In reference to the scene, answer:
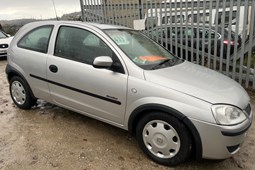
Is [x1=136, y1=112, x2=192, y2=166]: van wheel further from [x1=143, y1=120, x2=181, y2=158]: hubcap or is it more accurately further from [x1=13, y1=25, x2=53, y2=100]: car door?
[x1=13, y1=25, x2=53, y2=100]: car door

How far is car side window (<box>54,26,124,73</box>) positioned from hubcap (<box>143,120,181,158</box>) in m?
0.84

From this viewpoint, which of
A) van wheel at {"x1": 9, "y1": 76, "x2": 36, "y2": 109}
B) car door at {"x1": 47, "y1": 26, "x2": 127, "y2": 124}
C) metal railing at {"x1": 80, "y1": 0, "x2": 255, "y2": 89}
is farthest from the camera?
metal railing at {"x1": 80, "y1": 0, "x2": 255, "y2": 89}

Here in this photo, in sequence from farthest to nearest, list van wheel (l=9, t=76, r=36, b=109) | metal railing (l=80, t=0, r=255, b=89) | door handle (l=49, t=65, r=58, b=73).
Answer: metal railing (l=80, t=0, r=255, b=89), van wheel (l=9, t=76, r=36, b=109), door handle (l=49, t=65, r=58, b=73)

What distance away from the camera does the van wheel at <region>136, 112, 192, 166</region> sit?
9.39 ft

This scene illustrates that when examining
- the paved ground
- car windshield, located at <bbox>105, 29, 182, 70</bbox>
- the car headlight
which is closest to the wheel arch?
the car headlight

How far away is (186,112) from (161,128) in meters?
0.38

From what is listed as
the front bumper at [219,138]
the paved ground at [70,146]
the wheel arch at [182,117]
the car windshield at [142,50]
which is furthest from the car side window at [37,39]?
the front bumper at [219,138]

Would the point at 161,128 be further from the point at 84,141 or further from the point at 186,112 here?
the point at 84,141

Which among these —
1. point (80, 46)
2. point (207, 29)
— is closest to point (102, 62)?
point (80, 46)

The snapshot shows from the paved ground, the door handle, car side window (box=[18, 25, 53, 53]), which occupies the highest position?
car side window (box=[18, 25, 53, 53])

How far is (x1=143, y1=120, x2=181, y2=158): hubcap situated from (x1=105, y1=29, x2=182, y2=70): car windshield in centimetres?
74

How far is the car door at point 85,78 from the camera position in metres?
3.30

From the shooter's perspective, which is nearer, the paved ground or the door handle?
the paved ground

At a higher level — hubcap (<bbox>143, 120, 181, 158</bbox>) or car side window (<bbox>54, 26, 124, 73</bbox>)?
car side window (<bbox>54, 26, 124, 73</bbox>)
